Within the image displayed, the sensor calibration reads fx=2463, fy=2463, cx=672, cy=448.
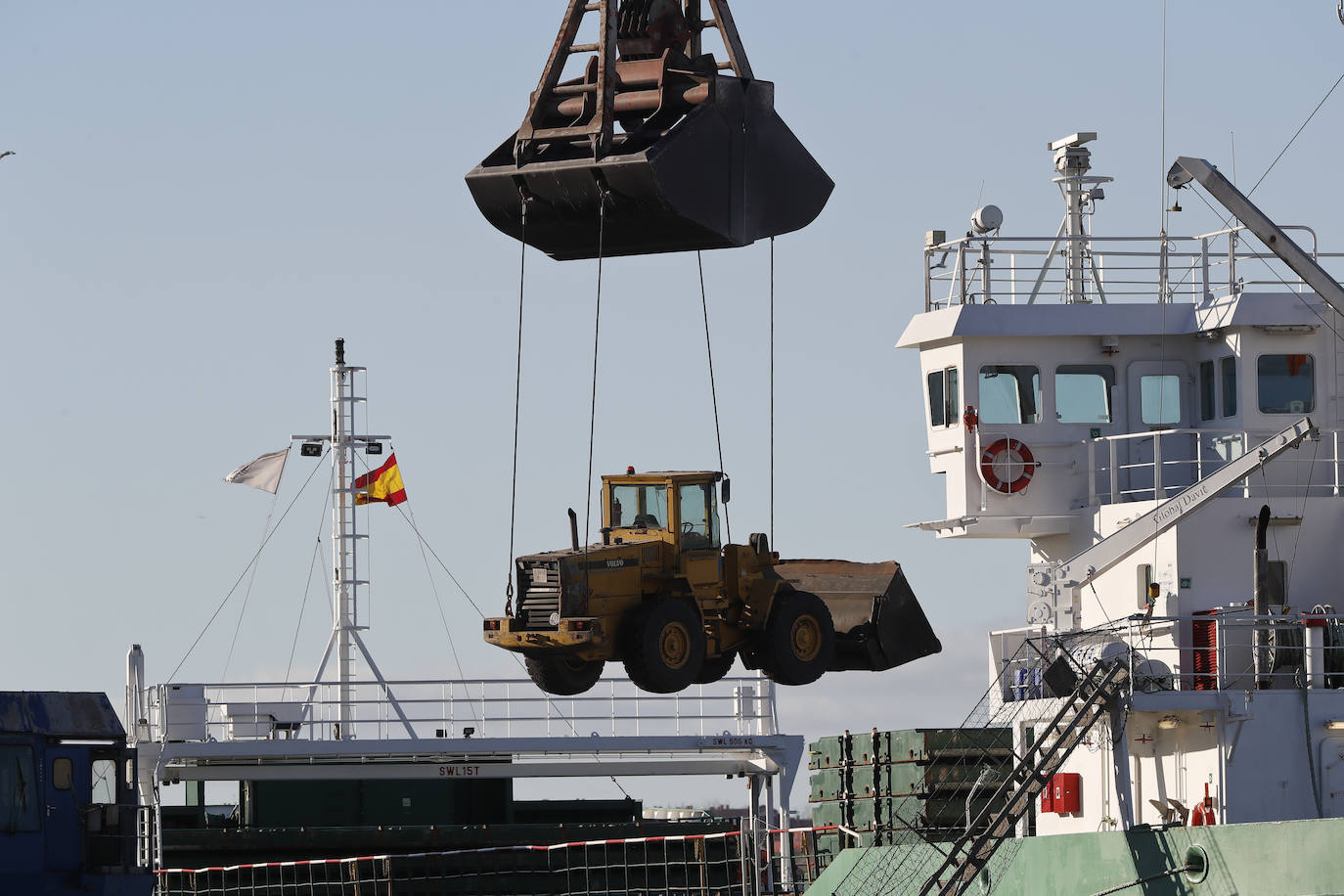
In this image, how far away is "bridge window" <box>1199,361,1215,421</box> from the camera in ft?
96.7

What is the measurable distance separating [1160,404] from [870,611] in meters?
6.01

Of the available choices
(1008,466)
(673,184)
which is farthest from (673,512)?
(1008,466)

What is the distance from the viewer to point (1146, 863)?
23.1 m

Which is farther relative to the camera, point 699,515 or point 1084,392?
point 1084,392

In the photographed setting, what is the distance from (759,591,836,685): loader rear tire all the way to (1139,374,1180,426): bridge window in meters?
8.57

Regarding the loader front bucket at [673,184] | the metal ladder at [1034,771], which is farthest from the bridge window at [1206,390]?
the loader front bucket at [673,184]

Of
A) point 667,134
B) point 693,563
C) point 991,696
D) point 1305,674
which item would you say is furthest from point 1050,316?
point 667,134

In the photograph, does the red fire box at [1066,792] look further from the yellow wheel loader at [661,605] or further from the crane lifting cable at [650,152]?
the crane lifting cable at [650,152]

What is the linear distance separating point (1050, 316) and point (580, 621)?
10.4 metres

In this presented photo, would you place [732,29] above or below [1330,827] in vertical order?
above

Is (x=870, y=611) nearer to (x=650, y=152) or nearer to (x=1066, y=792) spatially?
(x=1066, y=792)

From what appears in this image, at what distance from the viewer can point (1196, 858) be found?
22422 millimetres

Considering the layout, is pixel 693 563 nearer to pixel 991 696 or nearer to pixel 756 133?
pixel 756 133

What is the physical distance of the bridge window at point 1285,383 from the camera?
2897cm
